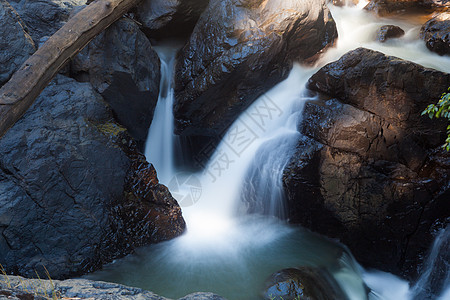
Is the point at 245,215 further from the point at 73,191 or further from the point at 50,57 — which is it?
the point at 50,57

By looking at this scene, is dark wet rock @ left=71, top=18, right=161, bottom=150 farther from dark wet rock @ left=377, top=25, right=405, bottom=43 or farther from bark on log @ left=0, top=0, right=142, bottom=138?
dark wet rock @ left=377, top=25, right=405, bottom=43

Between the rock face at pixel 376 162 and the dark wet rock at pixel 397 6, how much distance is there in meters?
4.95

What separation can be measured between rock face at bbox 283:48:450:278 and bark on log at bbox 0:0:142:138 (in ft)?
12.6

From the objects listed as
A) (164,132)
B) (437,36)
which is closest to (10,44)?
(164,132)

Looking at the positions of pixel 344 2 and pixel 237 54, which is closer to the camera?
pixel 237 54

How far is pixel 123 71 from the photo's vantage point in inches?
231

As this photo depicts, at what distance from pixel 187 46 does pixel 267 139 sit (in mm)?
2566

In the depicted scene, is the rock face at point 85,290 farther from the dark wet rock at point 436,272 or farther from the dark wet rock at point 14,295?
the dark wet rock at point 436,272

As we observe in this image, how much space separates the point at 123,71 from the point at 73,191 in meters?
2.25

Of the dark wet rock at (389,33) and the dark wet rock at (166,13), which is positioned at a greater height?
the dark wet rock at (166,13)

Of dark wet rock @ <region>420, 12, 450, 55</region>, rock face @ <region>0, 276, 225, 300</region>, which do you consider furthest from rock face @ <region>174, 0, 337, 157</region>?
rock face @ <region>0, 276, 225, 300</region>

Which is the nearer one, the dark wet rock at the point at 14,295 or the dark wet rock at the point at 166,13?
the dark wet rock at the point at 14,295

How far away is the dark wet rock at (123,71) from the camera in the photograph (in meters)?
5.76

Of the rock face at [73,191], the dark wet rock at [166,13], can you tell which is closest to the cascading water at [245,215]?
the rock face at [73,191]
